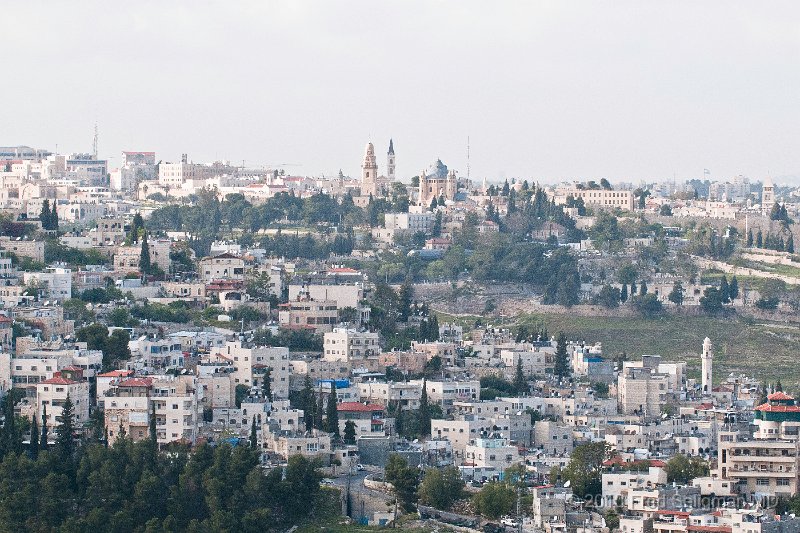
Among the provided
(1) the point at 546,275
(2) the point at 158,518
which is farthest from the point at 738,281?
(2) the point at 158,518

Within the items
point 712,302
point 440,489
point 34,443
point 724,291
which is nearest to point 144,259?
point 34,443

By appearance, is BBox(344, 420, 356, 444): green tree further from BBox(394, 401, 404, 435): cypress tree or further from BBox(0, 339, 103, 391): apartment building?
BBox(0, 339, 103, 391): apartment building

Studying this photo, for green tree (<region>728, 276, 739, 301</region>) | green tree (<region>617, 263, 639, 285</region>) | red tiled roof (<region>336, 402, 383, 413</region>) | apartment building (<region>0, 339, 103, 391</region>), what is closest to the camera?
apartment building (<region>0, 339, 103, 391</region>)

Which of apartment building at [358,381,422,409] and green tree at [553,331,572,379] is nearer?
apartment building at [358,381,422,409]

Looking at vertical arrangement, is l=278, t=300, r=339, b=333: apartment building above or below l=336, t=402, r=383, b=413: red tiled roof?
above

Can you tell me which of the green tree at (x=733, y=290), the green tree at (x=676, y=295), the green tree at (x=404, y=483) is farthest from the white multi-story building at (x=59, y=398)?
the green tree at (x=733, y=290)

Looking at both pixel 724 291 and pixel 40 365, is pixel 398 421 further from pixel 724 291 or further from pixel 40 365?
pixel 724 291

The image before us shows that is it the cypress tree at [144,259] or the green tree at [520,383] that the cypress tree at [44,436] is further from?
the cypress tree at [144,259]

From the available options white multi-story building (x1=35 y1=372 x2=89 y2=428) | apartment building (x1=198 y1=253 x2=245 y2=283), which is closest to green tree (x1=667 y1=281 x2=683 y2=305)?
apartment building (x1=198 y1=253 x2=245 y2=283)
